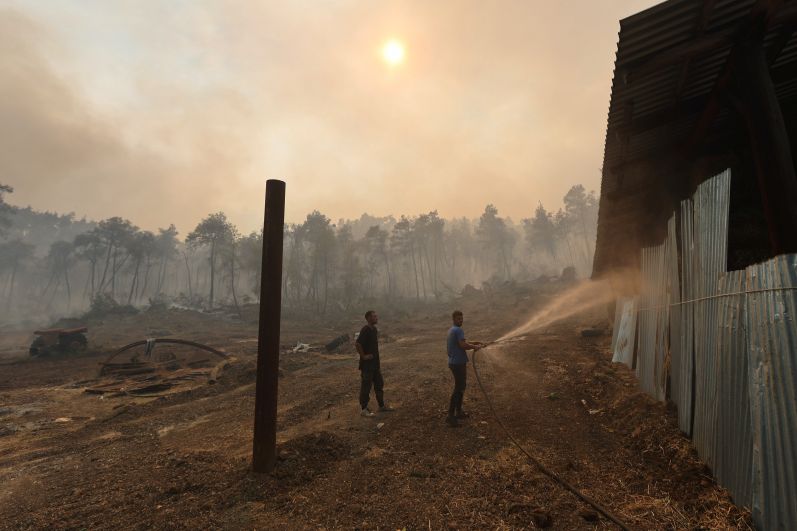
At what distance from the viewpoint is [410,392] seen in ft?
31.8

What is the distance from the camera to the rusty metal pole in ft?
17.0

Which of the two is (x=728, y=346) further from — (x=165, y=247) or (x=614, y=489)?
(x=165, y=247)

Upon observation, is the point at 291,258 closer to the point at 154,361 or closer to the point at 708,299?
the point at 154,361

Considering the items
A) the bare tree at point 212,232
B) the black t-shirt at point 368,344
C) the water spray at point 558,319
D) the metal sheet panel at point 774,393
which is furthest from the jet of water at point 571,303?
the bare tree at point 212,232

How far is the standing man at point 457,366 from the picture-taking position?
7027mm

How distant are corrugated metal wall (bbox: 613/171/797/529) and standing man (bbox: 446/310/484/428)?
3.48m

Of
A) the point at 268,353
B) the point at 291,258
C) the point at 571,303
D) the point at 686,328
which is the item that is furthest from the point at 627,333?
the point at 291,258

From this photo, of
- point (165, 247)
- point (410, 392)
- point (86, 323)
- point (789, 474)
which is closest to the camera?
point (789, 474)

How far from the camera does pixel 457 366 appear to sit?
7.20 metres

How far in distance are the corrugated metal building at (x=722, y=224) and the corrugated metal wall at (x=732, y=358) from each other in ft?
0.05

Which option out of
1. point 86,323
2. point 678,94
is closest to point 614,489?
point 678,94

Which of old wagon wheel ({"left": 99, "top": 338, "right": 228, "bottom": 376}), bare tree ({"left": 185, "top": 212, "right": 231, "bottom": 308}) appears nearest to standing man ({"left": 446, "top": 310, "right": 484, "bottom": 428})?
old wagon wheel ({"left": 99, "top": 338, "right": 228, "bottom": 376})

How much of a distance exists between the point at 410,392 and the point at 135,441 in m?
6.28

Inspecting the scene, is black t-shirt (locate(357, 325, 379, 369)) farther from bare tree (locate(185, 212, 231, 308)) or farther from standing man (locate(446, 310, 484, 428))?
bare tree (locate(185, 212, 231, 308))
